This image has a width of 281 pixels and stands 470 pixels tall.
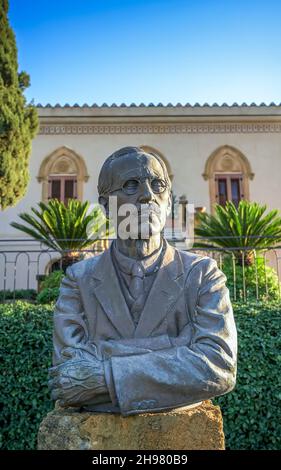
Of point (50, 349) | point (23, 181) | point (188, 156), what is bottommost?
point (50, 349)

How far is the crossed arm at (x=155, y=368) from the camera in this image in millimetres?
1460

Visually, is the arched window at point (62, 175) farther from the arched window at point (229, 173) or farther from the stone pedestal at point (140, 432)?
the stone pedestal at point (140, 432)

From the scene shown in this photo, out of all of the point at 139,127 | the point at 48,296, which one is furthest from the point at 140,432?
the point at 139,127

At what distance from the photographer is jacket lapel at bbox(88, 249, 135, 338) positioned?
5.54 ft

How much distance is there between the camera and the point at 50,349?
4.42 m

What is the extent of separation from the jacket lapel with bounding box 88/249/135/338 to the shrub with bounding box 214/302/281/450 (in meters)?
2.92

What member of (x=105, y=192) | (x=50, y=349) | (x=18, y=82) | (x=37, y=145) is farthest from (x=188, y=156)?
(x=105, y=192)

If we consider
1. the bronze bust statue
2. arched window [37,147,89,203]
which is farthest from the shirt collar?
arched window [37,147,89,203]

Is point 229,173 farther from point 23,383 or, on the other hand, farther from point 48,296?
point 23,383

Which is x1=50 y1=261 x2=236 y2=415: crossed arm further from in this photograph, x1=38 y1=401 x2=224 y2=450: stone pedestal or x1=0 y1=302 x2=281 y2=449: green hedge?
x1=0 y1=302 x2=281 y2=449: green hedge

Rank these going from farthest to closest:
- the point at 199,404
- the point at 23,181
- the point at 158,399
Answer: the point at 23,181, the point at 199,404, the point at 158,399

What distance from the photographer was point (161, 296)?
5.61 feet

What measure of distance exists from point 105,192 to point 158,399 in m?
0.88
